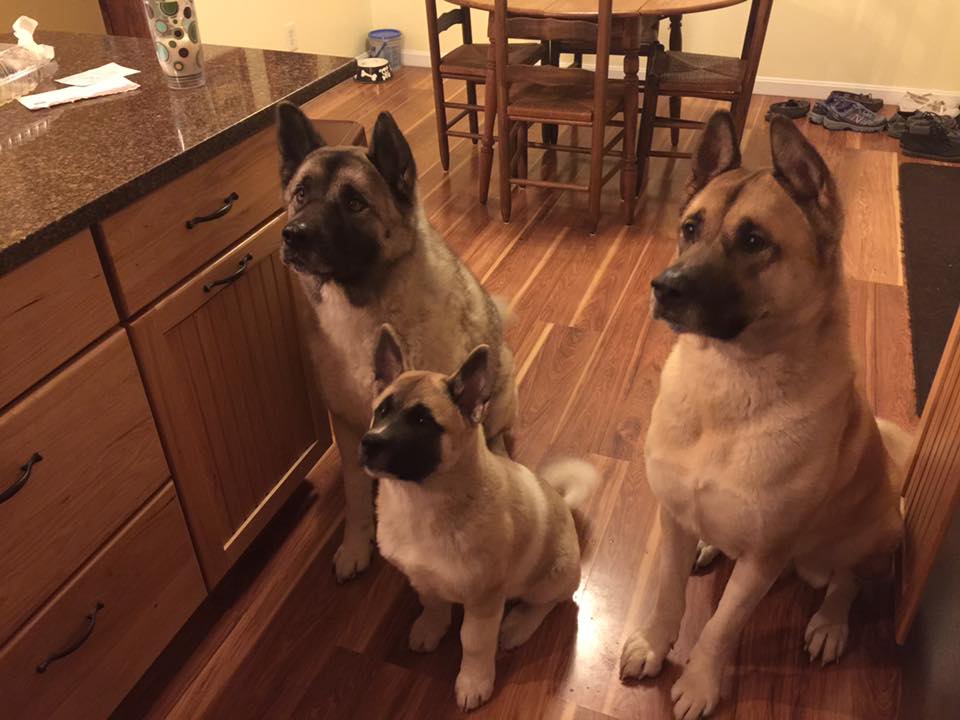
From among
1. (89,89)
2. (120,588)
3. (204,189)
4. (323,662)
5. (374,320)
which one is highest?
(89,89)

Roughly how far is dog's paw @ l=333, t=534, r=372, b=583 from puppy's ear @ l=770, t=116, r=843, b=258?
1372 mm

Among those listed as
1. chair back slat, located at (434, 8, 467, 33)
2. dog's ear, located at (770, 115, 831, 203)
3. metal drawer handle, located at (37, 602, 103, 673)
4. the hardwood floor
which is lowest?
the hardwood floor

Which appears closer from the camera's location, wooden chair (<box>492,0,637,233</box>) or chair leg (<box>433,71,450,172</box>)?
wooden chair (<box>492,0,637,233</box>)

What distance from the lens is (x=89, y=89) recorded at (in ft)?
5.96

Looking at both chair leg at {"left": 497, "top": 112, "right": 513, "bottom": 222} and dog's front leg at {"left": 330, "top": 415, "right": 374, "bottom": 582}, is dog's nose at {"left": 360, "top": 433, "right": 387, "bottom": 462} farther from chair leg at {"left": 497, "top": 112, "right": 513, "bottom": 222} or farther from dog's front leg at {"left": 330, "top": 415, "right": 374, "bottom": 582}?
chair leg at {"left": 497, "top": 112, "right": 513, "bottom": 222}

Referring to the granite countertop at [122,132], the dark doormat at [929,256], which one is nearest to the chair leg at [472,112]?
the dark doormat at [929,256]

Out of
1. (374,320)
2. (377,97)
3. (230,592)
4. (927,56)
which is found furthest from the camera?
(377,97)

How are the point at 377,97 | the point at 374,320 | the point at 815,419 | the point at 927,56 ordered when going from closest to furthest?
1. the point at 815,419
2. the point at 374,320
3. the point at 927,56
4. the point at 377,97

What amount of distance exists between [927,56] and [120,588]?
5.46 meters

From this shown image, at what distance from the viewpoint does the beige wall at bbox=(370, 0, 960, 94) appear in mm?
4820

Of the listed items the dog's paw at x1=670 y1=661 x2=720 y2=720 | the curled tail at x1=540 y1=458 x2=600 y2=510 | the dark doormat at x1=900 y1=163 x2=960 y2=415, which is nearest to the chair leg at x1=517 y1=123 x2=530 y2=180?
the dark doormat at x1=900 y1=163 x2=960 y2=415

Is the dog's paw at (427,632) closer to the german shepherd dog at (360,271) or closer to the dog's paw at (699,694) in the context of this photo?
the german shepherd dog at (360,271)

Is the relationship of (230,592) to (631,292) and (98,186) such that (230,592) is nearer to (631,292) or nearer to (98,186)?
(98,186)

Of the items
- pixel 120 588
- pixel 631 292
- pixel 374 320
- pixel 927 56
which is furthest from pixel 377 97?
pixel 120 588
